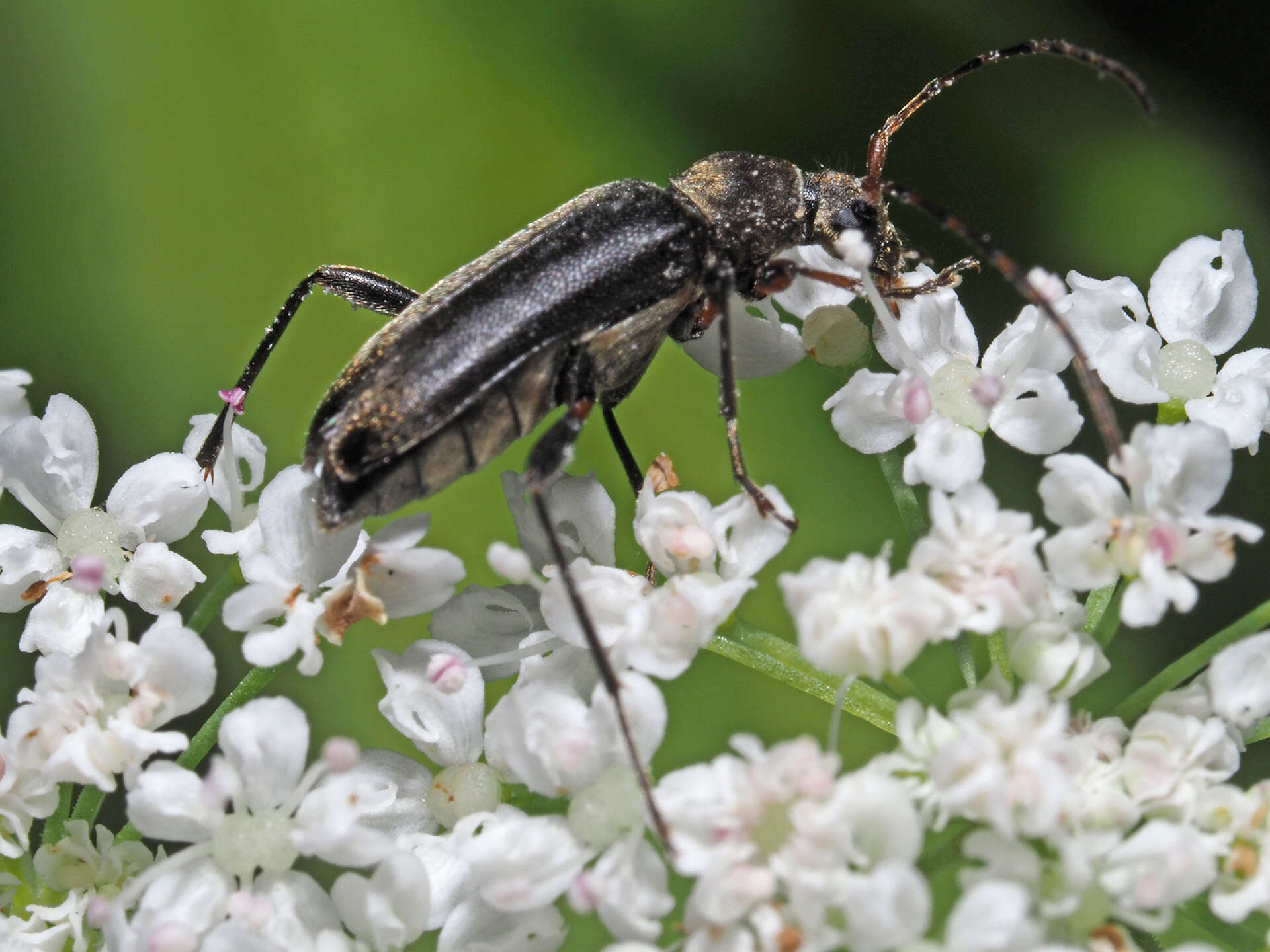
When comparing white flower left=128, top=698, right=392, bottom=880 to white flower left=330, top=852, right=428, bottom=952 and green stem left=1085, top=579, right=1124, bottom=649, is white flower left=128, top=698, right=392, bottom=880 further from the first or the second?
green stem left=1085, top=579, right=1124, bottom=649

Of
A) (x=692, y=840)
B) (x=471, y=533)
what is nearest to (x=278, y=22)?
(x=471, y=533)

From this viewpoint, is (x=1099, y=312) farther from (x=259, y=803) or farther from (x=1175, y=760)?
(x=259, y=803)

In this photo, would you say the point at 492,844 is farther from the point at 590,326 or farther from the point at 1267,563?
the point at 1267,563

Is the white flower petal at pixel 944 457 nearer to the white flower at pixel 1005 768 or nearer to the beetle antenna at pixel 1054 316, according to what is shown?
the beetle antenna at pixel 1054 316

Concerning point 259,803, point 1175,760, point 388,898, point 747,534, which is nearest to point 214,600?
point 259,803

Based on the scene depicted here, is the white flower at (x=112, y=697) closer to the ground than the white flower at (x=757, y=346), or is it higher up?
closer to the ground

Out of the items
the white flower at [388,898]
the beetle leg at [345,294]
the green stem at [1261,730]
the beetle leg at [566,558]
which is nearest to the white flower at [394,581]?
the beetle leg at [566,558]
